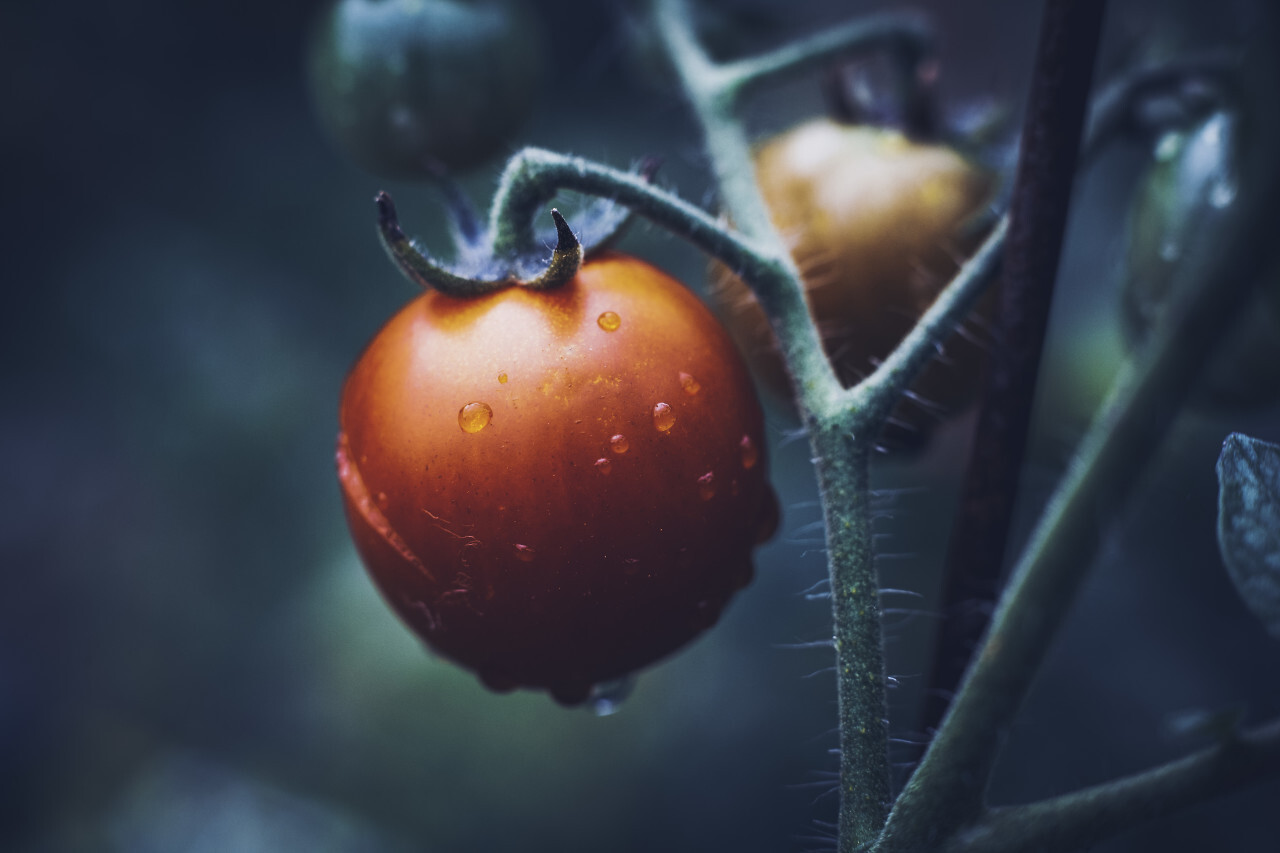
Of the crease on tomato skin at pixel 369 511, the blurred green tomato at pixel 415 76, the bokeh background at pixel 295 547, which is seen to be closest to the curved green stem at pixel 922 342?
the crease on tomato skin at pixel 369 511

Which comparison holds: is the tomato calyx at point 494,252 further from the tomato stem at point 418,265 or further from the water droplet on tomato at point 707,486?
the water droplet on tomato at point 707,486

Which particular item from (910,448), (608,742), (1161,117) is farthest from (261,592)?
(1161,117)

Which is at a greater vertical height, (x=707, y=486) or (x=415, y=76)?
(x=415, y=76)

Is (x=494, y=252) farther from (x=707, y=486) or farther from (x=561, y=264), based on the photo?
(x=707, y=486)

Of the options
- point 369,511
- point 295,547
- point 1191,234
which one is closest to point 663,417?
point 369,511

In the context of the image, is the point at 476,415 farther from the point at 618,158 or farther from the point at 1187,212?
the point at 618,158

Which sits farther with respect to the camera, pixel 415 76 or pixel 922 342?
pixel 415 76
